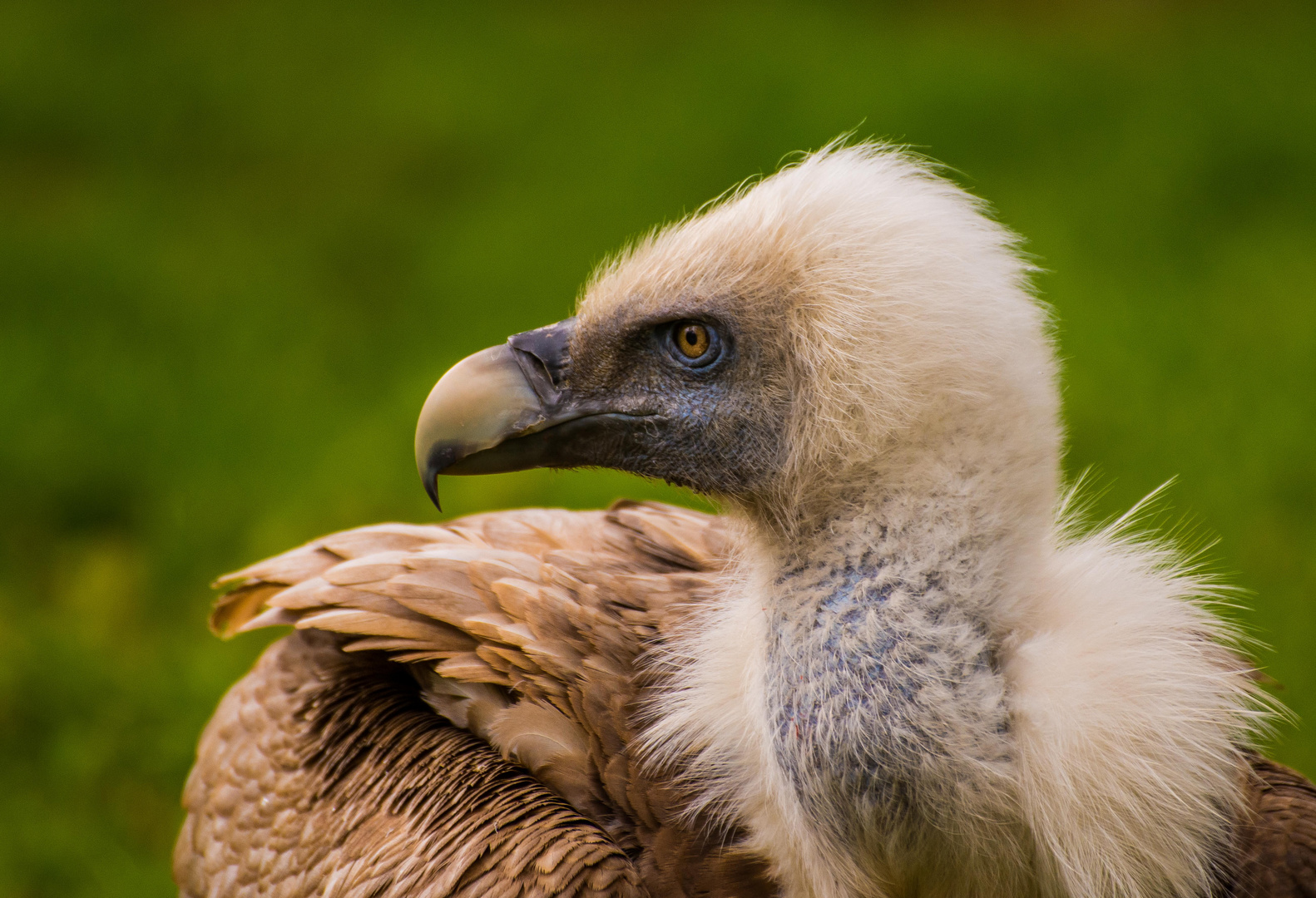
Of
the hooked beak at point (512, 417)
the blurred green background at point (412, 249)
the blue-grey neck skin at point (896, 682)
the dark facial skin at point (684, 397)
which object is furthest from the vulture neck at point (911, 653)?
the blurred green background at point (412, 249)

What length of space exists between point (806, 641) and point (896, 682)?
0.60 feet

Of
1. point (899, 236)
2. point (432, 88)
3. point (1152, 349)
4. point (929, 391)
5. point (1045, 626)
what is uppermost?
point (432, 88)

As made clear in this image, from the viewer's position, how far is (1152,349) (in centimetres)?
758

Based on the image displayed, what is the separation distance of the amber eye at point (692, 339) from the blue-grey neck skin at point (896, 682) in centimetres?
45

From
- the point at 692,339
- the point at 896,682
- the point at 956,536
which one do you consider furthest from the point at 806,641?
the point at 692,339

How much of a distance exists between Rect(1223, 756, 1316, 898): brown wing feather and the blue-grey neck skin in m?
0.58

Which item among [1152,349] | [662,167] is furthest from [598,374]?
[662,167]

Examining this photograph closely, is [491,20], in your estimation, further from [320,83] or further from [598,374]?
[598,374]

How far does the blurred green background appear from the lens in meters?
Answer: 5.73

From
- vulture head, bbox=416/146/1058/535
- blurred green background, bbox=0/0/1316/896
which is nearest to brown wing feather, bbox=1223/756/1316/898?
vulture head, bbox=416/146/1058/535

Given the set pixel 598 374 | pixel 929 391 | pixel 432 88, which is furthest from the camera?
pixel 432 88

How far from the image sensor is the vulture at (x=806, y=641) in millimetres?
2326

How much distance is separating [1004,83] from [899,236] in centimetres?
862

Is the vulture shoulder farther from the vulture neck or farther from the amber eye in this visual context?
the amber eye
